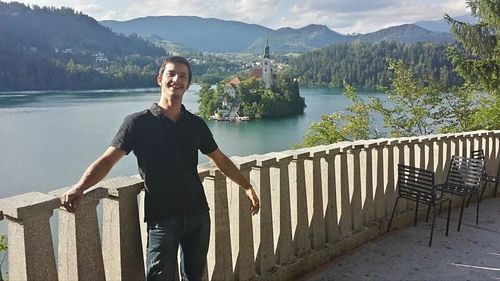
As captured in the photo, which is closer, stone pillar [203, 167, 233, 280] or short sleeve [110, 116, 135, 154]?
short sleeve [110, 116, 135, 154]

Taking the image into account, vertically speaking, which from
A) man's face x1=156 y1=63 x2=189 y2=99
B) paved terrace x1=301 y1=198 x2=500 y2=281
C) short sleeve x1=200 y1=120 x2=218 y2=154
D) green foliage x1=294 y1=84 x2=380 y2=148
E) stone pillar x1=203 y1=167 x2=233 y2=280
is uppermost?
man's face x1=156 y1=63 x2=189 y2=99

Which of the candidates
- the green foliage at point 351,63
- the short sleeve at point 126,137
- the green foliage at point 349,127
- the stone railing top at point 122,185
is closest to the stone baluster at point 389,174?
the stone railing top at point 122,185

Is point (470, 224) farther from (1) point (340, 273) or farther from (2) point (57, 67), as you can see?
(2) point (57, 67)

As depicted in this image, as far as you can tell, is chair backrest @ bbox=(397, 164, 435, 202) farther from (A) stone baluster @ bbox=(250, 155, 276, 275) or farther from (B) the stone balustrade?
(A) stone baluster @ bbox=(250, 155, 276, 275)

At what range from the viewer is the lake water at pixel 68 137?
29008mm

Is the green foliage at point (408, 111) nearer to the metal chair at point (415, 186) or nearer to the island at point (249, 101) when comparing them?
the metal chair at point (415, 186)

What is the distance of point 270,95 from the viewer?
205 ft

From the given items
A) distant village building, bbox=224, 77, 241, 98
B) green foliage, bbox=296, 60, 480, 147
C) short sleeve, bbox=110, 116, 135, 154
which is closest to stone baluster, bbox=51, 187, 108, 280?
short sleeve, bbox=110, 116, 135, 154

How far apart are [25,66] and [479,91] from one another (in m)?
92.6

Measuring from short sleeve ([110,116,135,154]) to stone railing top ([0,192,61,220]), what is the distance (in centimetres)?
28

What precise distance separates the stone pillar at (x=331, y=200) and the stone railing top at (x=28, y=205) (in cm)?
184

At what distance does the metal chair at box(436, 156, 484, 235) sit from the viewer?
396 cm

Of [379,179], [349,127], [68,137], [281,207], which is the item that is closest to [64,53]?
[68,137]

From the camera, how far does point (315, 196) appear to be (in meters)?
2.94
